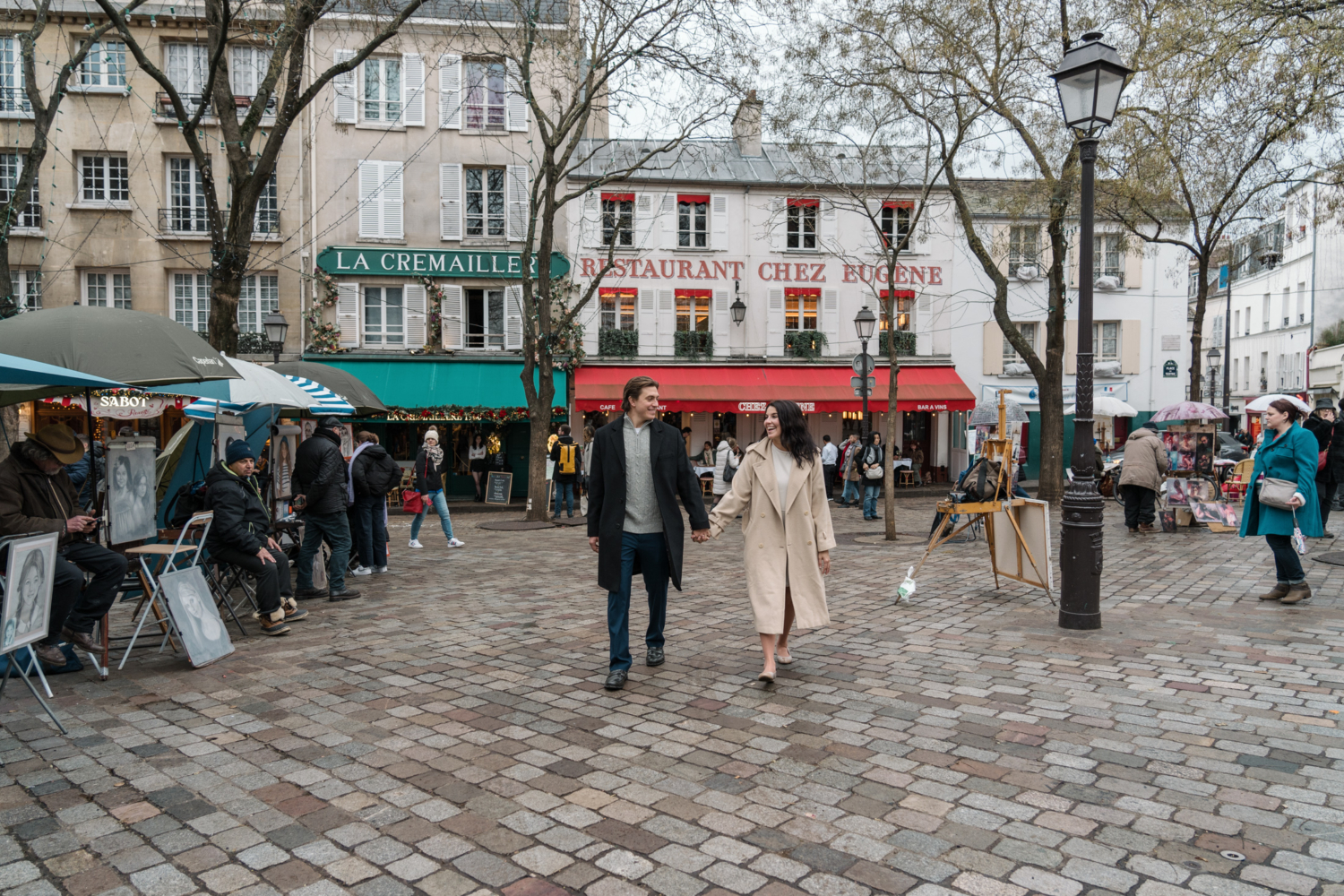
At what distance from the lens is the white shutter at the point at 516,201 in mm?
24047

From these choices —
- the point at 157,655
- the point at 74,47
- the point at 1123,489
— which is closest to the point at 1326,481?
the point at 1123,489

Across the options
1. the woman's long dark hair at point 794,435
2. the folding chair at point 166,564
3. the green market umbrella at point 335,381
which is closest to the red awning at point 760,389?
the green market umbrella at point 335,381

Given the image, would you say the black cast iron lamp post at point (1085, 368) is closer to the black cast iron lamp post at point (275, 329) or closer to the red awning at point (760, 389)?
the black cast iron lamp post at point (275, 329)

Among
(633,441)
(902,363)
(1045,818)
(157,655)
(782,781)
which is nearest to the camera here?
(1045,818)

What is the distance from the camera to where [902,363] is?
26.0 m

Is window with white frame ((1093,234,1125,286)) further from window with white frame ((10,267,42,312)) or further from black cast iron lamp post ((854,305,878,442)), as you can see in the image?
window with white frame ((10,267,42,312))

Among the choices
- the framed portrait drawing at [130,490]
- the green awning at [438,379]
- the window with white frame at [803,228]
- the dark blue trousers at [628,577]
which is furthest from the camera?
the window with white frame at [803,228]

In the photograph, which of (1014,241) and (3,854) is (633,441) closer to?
(3,854)

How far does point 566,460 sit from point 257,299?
11.7m

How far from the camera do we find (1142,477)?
13.1m

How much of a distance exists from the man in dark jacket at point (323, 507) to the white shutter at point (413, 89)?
17.8 meters

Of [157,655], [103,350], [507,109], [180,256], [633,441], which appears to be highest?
[507,109]

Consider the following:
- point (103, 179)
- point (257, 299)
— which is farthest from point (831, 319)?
point (103, 179)

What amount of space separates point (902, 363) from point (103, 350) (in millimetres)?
22746
